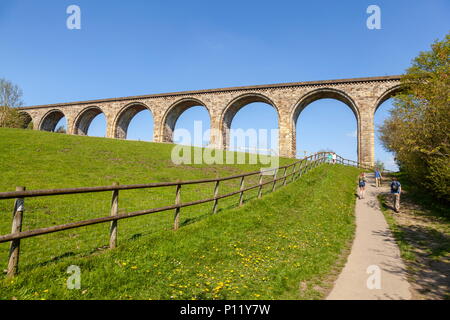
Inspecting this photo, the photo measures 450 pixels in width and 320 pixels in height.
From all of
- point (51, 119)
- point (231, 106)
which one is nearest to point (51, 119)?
point (51, 119)

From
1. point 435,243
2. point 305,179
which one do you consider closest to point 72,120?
point 305,179

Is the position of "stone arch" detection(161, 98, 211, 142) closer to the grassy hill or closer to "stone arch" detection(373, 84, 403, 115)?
"stone arch" detection(373, 84, 403, 115)

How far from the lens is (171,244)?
18.4 feet

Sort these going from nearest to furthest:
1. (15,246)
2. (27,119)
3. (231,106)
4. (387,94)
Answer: (15,246) → (387,94) → (231,106) → (27,119)

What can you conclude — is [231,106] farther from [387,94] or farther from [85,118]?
[85,118]

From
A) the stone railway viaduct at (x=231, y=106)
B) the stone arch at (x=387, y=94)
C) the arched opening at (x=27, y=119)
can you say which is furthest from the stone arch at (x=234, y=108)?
the arched opening at (x=27, y=119)

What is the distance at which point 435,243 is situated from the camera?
777cm

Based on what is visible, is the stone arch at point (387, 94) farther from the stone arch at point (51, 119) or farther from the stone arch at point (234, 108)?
the stone arch at point (51, 119)

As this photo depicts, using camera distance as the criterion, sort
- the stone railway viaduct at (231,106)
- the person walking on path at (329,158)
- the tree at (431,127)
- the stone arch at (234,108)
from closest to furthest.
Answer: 1. the tree at (431,127)
2. the person walking on path at (329,158)
3. the stone railway viaduct at (231,106)
4. the stone arch at (234,108)

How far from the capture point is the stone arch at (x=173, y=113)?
37125mm

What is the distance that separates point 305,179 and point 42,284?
15.0 metres

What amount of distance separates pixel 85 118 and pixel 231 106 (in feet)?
85.8

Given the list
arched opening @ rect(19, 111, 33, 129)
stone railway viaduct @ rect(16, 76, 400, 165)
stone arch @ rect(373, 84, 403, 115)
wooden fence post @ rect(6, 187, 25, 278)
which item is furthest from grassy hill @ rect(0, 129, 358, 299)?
arched opening @ rect(19, 111, 33, 129)

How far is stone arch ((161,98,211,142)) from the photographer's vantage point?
122 ft
